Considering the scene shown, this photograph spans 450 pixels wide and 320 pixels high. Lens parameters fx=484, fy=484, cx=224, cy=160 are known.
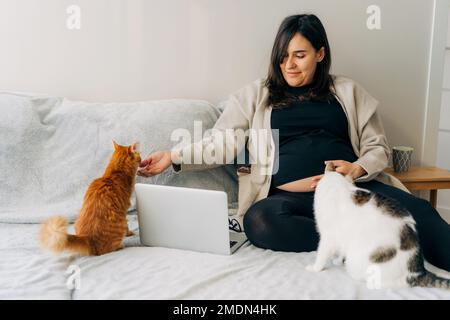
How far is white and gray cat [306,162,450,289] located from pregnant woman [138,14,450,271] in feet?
0.68

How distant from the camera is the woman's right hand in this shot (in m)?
1.62

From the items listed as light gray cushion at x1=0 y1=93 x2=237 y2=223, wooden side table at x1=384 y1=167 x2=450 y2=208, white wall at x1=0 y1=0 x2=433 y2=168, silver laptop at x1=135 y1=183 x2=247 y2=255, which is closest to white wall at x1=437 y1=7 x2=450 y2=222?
white wall at x1=0 y1=0 x2=433 y2=168

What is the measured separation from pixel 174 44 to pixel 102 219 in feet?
3.00

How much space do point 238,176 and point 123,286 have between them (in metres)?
0.70

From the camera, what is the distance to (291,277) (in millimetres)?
1286

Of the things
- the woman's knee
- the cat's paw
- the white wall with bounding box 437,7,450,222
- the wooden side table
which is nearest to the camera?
the cat's paw

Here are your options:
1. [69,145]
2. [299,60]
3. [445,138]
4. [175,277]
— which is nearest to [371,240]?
A: [175,277]

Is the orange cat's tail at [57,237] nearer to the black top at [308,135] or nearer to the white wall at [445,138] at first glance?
the black top at [308,135]

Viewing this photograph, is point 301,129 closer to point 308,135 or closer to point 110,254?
point 308,135

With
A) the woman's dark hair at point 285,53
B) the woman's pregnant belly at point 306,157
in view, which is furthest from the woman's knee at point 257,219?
the woman's dark hair at point 285,53

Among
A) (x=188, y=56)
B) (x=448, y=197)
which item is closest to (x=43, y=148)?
(x=188, y=56)

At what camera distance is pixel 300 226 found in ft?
4.81

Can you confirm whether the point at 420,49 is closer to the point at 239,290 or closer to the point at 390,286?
the point at 390,286

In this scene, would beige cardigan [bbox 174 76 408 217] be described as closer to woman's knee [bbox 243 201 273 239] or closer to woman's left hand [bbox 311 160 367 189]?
woman's left hand [bbox 311 160 367 189]
